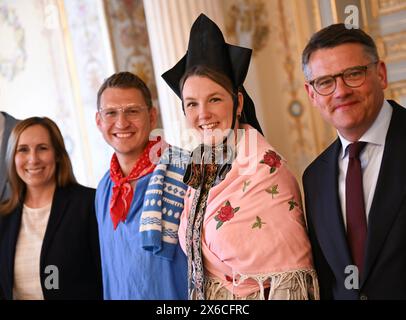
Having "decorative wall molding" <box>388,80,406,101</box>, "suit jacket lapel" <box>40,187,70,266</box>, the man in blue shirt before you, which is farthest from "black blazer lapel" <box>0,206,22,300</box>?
"decorative wall molding" <box>388,80,406,101</box>

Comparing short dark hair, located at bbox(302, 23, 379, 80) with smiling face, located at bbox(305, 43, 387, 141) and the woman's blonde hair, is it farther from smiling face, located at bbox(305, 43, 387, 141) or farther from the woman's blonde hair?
the woman's blonde hair

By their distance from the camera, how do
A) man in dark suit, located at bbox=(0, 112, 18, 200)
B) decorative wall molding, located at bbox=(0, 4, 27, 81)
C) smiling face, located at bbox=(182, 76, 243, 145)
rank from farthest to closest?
1. decorative wall molding, located at bbox=(0, 4, 27, 81)
2. man in dark suit, located at bbox=(0, 112, 18, 200)
3. smiling face, located at bbox=(182, 76, 243, 145)

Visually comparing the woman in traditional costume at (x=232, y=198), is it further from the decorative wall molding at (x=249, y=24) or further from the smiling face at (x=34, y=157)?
the decorative wall molding at (x=249, y=24)

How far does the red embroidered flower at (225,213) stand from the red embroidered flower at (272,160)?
0.57ft

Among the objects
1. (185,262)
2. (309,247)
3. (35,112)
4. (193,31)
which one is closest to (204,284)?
(185,262)

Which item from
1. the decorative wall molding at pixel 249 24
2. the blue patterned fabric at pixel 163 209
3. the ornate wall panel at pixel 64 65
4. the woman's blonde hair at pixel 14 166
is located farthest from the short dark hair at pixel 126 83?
the ornate wall panel at pixel 64 65

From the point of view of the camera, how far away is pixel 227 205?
6.10 feet

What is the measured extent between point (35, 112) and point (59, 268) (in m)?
2.69

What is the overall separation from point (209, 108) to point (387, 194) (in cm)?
67

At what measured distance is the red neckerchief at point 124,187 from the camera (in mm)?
2166

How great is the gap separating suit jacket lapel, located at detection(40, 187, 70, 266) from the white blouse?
0.12 feet

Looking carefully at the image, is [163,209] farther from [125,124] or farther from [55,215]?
[55,215]

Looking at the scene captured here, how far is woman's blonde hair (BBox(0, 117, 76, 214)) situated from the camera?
2.52m
